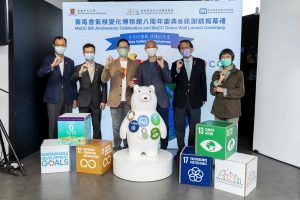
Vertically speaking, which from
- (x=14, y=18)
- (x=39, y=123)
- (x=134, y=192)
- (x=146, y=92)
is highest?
(x=14, y=18)

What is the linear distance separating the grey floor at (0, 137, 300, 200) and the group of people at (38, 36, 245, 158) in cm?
80

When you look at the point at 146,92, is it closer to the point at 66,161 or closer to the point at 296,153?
the point at 66,161

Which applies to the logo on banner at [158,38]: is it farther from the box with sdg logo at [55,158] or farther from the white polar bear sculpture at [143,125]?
the box with sdg logo at [55,158]

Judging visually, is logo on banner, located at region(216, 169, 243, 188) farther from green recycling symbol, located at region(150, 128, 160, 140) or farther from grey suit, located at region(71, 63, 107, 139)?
grey suit, located at region(71, 63, 107, 139)

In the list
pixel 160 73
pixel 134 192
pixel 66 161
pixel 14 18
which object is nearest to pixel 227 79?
pixel 160 73

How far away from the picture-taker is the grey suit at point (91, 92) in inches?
166

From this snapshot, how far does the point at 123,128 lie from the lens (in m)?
3.62

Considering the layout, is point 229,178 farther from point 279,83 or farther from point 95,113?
point 95,113

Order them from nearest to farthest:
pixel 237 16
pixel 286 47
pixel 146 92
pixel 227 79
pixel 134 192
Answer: pixel 134 192 < pixel 146 92 < pixel 227 79 < pixel 286 47 < pixel 237 16

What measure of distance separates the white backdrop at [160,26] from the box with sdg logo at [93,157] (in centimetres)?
138

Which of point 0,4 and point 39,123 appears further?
point 39,123

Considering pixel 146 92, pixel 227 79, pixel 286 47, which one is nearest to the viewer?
pixel 146 92

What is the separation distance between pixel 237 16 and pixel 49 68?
269cm

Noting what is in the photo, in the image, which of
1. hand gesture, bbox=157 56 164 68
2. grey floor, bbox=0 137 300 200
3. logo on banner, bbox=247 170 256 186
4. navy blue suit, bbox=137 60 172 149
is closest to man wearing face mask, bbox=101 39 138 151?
navy blue suit, bbox=137 60 172 149
